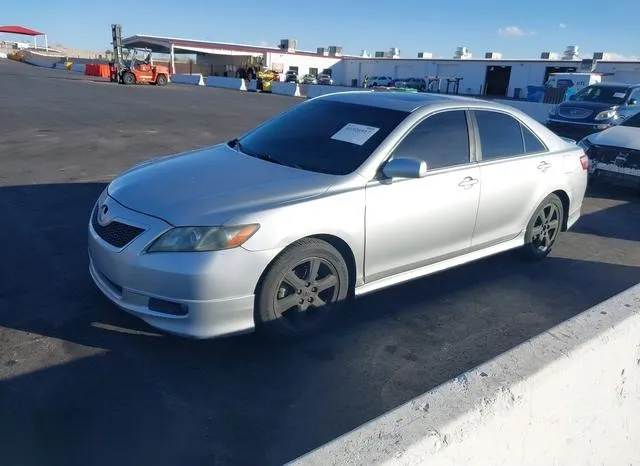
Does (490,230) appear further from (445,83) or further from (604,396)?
(445,83)

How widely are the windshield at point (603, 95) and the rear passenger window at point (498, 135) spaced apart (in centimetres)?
1183

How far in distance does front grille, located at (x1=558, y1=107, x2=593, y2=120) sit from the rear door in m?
10.1

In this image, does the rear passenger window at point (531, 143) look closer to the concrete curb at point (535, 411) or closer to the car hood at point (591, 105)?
the concrete curb at point (535, 411)

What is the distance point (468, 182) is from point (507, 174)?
1.86ft

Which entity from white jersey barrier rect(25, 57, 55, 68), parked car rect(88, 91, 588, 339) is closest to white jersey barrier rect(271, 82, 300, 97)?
parked car rect(88, 91, 588, 339)

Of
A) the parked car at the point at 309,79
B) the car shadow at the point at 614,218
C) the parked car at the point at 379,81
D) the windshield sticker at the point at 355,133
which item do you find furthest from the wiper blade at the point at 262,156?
the parked car at the point at 309,79

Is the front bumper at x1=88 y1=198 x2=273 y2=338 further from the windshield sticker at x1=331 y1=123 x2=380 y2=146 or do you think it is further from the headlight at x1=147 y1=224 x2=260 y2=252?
the windshield sticker at x1=331 y1=123 x2=380 y2=146

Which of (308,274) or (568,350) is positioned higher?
(568,350)

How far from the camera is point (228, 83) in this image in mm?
41812

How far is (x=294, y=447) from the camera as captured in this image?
8.48 feet

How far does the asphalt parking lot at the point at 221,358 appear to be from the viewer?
2607 mm

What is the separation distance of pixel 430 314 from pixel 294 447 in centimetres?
181

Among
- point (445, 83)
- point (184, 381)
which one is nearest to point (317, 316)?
point (184, 381)

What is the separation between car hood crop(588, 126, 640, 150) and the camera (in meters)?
8.20
